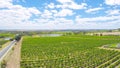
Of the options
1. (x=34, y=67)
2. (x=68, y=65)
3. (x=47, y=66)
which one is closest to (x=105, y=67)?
(x=68, y=65)

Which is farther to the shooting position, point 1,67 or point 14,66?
point 14,66

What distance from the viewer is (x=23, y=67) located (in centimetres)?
4016

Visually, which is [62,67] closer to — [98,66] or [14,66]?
[98,66]

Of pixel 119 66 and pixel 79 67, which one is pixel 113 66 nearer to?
pixel 119 66

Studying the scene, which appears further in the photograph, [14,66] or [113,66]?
[14,66]

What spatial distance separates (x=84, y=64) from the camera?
41688mm

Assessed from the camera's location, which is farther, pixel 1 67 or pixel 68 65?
pixel 68 65

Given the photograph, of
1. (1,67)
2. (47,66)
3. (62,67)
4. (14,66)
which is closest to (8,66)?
(14,66)

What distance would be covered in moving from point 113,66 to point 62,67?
33.7 feet

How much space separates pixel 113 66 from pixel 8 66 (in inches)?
866

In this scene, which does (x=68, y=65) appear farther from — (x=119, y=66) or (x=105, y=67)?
(x=119, y=66)

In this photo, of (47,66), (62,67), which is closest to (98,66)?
(62,67)

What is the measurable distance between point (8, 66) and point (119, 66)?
23.1 metres

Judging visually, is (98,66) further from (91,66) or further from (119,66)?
(119,66)
